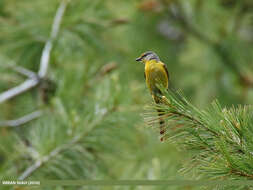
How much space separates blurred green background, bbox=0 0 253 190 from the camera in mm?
1835

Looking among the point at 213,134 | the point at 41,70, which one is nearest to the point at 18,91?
the point at 41,70

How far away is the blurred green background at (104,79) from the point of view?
6.02 ft

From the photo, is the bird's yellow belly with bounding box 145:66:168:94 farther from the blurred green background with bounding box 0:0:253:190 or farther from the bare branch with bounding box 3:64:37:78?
the bare branch with bounding box 3:64:37:78

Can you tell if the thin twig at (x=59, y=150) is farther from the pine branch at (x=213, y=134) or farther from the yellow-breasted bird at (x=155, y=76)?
the pine branch at (x=213, y=134)

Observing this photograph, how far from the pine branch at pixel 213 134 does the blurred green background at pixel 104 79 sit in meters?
0.04

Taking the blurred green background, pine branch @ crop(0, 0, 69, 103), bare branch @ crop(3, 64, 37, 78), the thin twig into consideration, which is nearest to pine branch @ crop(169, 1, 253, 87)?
the blurred green background

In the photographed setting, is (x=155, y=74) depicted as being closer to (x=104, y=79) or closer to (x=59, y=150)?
(x=59, y=150)

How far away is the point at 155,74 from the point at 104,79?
941 millimetres

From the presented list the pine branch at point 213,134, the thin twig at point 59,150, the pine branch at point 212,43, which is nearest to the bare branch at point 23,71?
the thin twig at point 59,150

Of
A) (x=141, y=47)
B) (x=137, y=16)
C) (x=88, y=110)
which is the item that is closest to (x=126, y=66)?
(x=141, y=47)

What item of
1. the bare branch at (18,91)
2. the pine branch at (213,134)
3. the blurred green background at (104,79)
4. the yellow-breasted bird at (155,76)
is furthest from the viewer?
the bare branch at (18,91)

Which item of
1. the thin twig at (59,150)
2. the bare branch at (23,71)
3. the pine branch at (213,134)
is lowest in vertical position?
the thin twig at (59,150)

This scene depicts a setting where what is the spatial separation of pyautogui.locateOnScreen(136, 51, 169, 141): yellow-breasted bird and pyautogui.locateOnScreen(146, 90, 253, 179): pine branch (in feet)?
0.10

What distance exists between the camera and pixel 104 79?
6.87 feet
